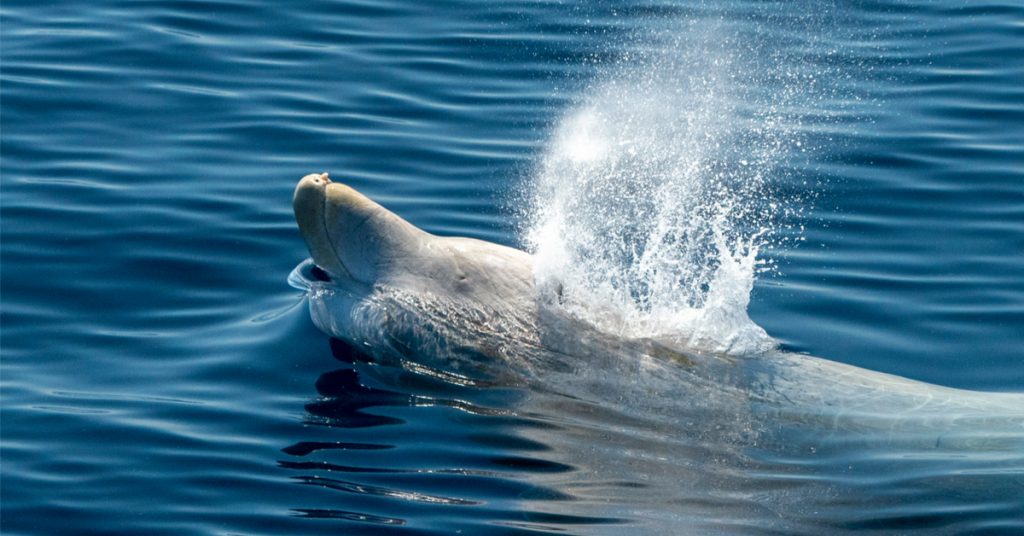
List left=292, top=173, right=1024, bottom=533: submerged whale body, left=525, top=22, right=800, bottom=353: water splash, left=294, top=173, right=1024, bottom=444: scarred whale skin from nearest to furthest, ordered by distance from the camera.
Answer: left=292, top=173, right=1024, bottom=533: submerged whale body, left=294, top=173, right=1024, bottom=444: scarred whale skin, left=525, top=22, right=800, bottom=353: water splash

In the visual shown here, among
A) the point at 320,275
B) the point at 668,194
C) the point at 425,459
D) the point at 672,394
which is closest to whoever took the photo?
the point at 425,459

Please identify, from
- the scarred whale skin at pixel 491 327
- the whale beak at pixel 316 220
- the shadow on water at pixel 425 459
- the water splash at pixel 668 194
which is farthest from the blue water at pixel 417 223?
the whale beak at pixel 316 220

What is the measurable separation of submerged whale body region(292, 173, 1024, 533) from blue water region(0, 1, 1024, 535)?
2.2 inches

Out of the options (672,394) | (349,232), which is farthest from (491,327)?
(672,394)

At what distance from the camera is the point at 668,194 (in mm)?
13164

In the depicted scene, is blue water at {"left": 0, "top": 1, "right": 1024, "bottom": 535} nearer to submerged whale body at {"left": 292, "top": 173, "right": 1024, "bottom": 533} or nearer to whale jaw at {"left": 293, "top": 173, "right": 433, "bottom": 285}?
submerged whale body at {"left": 292, "top": 173, "right": 1024, "bottom": 533}

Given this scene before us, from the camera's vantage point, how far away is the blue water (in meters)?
7.90

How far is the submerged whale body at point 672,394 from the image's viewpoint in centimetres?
800

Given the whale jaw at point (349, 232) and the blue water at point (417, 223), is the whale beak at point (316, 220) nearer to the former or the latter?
the whale jaw at point (349, 232)

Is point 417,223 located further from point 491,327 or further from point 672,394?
point 672,394

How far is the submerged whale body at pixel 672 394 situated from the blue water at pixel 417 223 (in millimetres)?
56

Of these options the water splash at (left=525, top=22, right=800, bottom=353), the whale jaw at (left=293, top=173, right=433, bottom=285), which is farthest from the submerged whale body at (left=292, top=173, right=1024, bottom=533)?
the water splash at (left=525, top=22, right=800, bottom=353)

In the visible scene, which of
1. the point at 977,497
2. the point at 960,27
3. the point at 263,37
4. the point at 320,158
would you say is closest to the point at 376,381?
the point at 977,497

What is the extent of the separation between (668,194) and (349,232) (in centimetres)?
459
